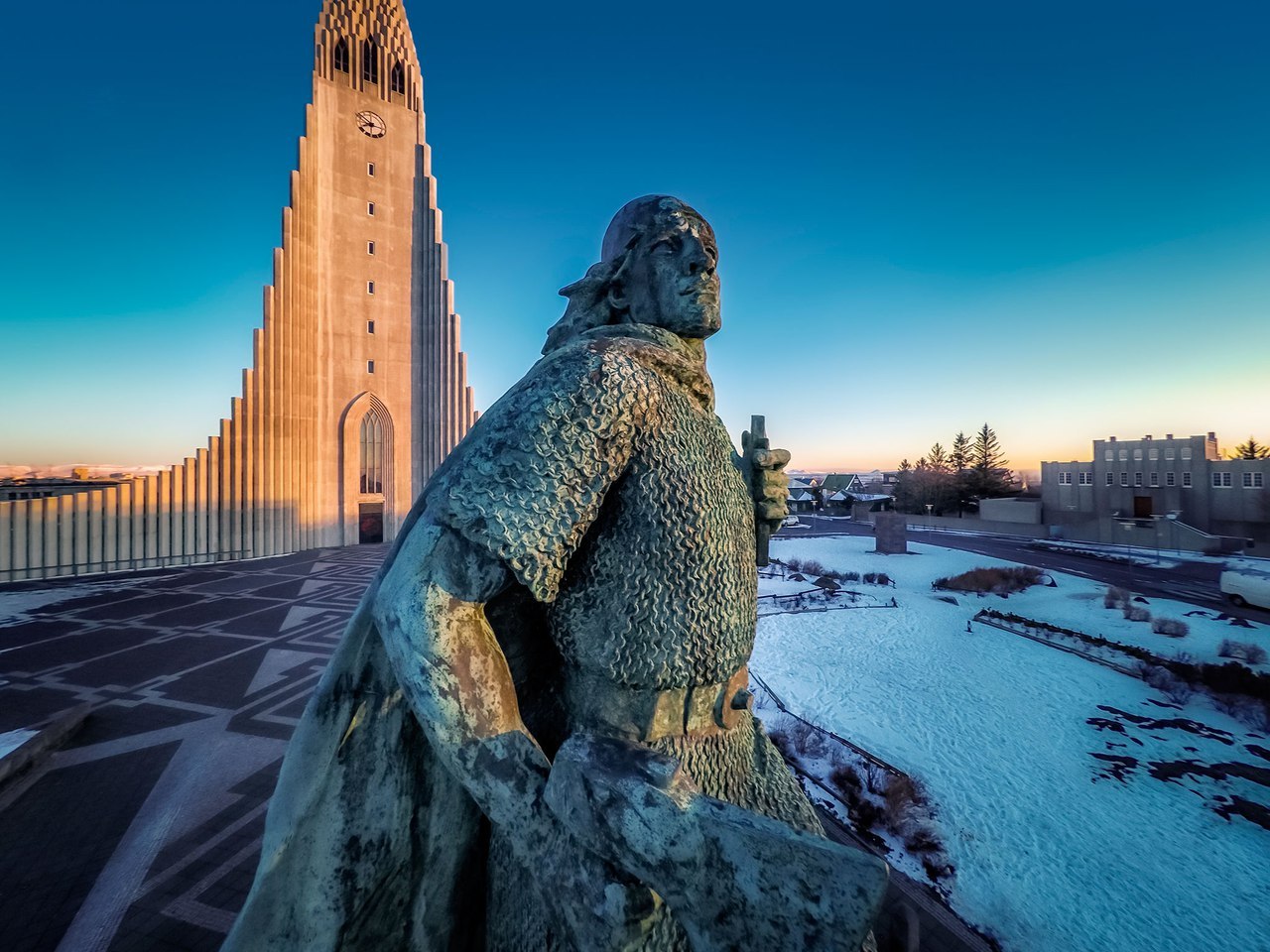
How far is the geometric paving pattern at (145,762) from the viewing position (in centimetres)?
381

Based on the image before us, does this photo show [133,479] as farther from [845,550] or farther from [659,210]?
[845,550]

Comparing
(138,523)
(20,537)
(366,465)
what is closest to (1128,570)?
(366,465)

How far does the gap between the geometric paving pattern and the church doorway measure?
1161 cm

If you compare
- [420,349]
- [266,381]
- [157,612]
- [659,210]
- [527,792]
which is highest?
[420,349]

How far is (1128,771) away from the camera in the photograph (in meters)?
7.82

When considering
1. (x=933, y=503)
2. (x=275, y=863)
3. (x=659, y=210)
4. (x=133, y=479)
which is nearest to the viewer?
(x=275, y=863)

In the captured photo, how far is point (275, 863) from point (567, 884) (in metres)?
0.74

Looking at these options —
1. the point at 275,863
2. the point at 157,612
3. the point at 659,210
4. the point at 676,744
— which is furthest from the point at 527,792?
the point at 157,612

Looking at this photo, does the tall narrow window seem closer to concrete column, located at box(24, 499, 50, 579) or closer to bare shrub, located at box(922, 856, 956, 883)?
concrete column, located at box(24, 499, 50, 579)

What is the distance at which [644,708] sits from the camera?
1201 mm

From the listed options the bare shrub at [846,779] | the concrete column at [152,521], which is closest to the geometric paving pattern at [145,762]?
the concrete column at [152,521]

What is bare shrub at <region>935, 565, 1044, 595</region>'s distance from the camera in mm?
19781

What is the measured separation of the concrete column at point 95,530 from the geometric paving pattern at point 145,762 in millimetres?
4938

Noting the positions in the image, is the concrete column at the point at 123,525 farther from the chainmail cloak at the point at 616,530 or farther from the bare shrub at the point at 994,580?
the bare shrub at the point at 994,580
